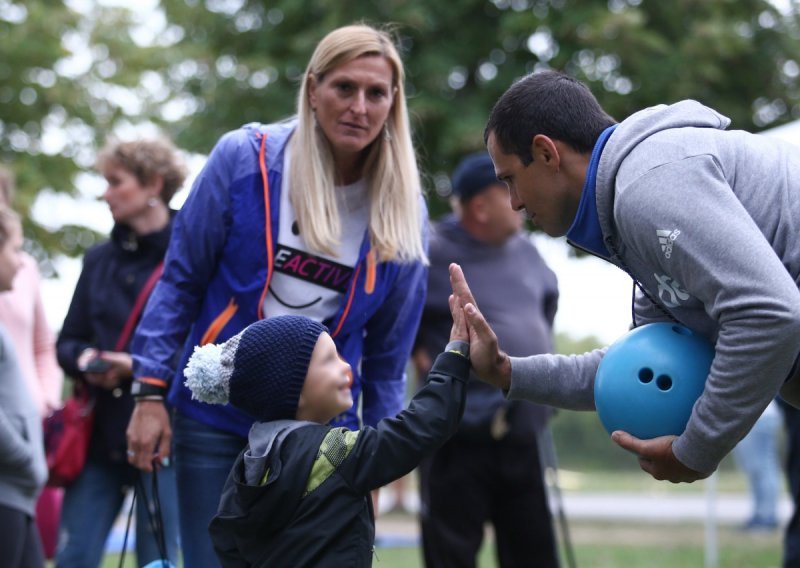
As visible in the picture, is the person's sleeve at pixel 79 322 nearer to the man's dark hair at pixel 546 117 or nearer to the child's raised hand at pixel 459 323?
the child's raised hand at pixel 459 323

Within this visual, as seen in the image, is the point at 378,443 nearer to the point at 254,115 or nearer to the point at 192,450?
the point at 192,450

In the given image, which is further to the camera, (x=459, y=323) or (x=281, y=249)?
(x=281, y=249)

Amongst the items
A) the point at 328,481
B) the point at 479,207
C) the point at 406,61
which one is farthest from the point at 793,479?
the point at 406,61

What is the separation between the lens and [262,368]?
340cm

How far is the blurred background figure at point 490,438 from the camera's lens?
605 cm

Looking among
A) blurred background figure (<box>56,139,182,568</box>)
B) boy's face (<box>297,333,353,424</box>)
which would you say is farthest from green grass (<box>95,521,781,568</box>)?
boy's face (<box>297,333,353,424</box>)

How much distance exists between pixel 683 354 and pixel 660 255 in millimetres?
395

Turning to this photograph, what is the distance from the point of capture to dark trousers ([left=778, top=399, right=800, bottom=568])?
599 cm

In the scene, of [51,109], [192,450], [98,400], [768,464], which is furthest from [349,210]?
[51,109]

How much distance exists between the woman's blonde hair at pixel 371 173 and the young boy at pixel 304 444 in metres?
0.62

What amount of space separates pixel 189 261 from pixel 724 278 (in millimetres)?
1874

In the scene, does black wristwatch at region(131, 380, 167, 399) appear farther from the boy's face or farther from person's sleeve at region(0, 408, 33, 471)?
person's sleeve at region(0, 408, 33, 471)

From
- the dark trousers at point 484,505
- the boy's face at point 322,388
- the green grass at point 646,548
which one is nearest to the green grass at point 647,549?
the green grass at point 646,548

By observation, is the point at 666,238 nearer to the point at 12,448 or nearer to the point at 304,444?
the point at 304,444
